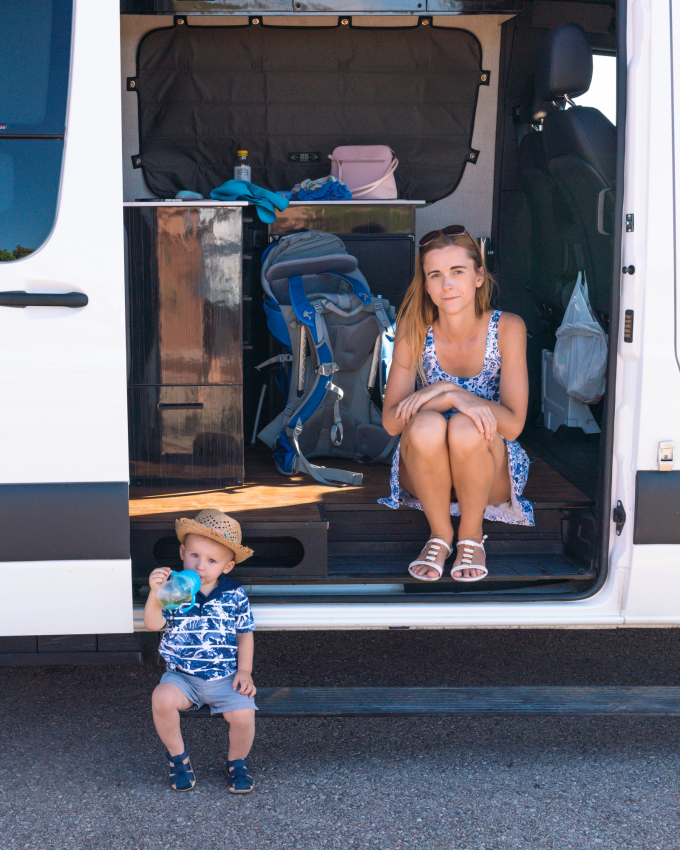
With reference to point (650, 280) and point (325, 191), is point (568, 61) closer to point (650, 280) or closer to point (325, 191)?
point (650, 280)

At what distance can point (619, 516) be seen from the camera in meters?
2.26

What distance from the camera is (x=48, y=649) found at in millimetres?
2166

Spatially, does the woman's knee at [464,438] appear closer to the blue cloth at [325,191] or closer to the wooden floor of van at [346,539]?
the wooden floor of van at [346,539]

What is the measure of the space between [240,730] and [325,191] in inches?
102

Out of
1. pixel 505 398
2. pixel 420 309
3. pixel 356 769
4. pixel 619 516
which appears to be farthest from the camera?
pixel 420 309

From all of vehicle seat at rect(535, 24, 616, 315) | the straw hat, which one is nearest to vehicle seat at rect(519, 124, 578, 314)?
vehicle seat at rect(535, 24, 616, 315)

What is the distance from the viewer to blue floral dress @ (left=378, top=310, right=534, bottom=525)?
2604mm

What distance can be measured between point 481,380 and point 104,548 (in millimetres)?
1269

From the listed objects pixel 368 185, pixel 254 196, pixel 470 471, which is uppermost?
pixel 368 185

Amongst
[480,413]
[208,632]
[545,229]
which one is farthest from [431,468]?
[545,229]

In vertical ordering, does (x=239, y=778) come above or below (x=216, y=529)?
below

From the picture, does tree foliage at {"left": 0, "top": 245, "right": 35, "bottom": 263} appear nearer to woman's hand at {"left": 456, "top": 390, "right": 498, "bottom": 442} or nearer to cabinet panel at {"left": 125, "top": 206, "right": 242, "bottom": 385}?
cabinet panel at {"left": 125, "top": 206, "right": 242, "bottom": 385}

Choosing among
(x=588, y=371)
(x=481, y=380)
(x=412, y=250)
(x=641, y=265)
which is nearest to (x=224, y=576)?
(x=481, y=380)

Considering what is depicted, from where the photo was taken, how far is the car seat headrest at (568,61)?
285 centimetres
